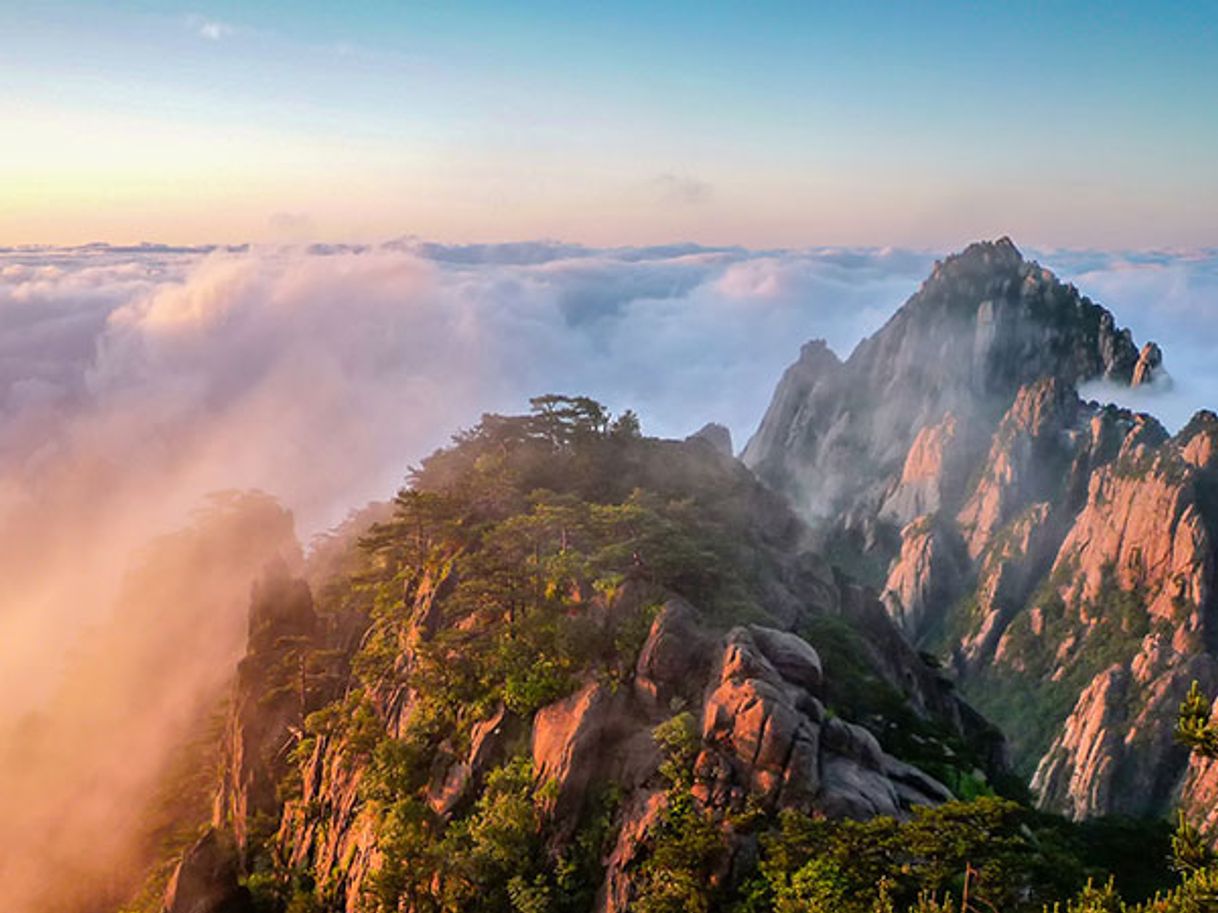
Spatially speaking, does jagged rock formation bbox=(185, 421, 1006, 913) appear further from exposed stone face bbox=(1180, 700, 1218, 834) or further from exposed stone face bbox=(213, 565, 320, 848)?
exposed stone face bbox=(1180, 700, 1218, 834)

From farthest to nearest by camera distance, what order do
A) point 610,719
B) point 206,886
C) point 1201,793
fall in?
1. point 1201,793
2. point 206,886
3. point 610,719

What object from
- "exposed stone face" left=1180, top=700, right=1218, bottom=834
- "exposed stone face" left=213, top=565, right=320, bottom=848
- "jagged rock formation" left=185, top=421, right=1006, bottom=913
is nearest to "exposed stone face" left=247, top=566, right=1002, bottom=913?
"jagged rock formation" left=185, top=421, right=1006, bottom=913

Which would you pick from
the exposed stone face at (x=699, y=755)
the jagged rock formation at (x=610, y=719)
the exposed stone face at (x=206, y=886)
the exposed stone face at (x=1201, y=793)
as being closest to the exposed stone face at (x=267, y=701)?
the jagged rock formation at (x=610, y=719)

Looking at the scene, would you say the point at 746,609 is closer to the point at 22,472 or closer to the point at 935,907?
the point at 935,907

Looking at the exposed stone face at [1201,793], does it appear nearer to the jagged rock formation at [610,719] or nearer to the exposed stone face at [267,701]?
the jagged rock formation at [610,719]

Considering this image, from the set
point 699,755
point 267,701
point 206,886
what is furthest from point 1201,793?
point 206,886

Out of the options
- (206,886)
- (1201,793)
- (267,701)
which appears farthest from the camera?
(1201,793)

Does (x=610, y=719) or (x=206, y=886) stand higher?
(x=610, y=719)

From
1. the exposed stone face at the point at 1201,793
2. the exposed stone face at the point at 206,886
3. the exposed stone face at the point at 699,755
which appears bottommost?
the exposed stone face at the point at 1201,793

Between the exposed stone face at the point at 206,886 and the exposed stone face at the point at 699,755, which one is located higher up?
the exposed stone face at the point at 699,755

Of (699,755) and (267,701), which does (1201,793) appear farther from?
(267,701)

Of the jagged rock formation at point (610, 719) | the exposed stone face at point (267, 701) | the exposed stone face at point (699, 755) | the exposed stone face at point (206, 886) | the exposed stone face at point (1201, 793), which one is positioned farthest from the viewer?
the exposed stone face at point (1201, 793)
